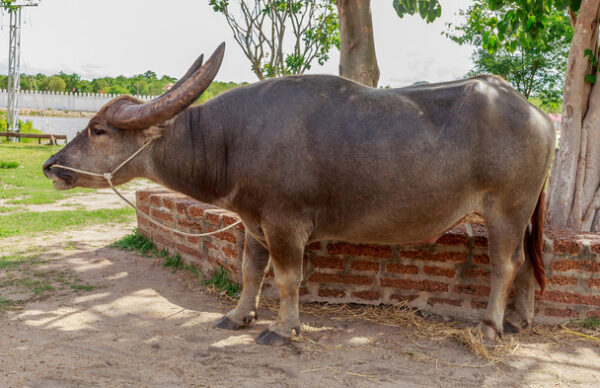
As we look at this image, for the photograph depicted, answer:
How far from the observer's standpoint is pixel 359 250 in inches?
171

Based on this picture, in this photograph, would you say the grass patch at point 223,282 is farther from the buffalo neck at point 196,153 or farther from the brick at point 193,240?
the buffalo neck at point 196,153

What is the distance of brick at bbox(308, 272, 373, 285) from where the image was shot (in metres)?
4.37

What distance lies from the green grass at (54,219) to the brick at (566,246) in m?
5.80

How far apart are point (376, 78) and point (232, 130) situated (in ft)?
8.87

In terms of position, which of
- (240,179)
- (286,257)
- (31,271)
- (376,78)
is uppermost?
(376,78)

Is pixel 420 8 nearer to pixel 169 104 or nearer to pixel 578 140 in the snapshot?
pixel 578 140

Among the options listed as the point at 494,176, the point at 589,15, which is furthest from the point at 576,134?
the point at 494,176

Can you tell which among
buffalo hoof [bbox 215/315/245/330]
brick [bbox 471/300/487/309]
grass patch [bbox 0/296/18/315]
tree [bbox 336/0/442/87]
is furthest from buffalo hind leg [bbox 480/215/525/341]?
grass patch [bbox 0/296/18/315]

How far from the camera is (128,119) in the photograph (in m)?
3.39

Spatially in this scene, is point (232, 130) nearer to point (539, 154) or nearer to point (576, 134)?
point (539, 154)

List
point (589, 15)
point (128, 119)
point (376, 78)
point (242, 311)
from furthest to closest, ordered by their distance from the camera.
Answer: point (376, 78) → point (589, 15) → point (242, 311) → point (128, 119)

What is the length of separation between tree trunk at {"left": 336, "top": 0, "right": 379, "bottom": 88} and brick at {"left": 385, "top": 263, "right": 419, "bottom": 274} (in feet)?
7.46

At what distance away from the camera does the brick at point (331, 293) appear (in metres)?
4.41

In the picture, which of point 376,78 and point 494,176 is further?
point 376,78
